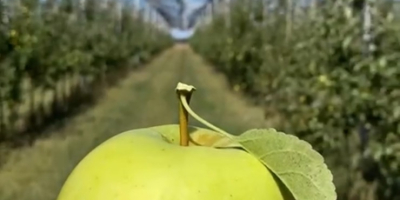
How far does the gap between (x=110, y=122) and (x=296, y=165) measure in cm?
883

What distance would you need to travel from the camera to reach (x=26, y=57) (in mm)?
6691

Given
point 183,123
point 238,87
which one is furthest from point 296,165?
point 238,87

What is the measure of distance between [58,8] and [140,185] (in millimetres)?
9215

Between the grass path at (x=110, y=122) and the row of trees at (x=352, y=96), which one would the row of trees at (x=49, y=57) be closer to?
the grass path at (x=110, y=122)

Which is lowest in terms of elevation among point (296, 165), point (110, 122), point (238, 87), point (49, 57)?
point (238, 87)

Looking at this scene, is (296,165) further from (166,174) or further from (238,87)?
(238,87)

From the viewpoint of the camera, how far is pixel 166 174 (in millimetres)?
593

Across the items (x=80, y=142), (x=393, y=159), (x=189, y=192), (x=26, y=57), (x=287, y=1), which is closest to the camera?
(x=189, y=192)

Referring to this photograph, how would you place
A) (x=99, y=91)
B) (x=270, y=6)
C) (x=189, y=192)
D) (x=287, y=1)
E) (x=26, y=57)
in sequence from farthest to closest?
(x=99, y=91) < (x=270, y=6) < (x=287, y=1) < (x=26, y=57) < (x=189, y=192)

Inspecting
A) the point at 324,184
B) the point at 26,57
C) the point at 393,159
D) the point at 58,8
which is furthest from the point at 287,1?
the point at 324,184

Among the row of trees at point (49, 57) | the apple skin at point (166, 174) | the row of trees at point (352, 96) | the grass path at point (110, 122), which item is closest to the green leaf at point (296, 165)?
the apple skin at point (166, 174)

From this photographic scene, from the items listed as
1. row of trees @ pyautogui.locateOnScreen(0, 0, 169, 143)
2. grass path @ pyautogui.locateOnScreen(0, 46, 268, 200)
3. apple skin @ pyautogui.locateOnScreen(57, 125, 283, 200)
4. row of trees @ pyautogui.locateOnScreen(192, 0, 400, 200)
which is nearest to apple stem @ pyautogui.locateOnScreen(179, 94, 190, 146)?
apple skin @ pyautogui.locateOnScreen(57, 125, 283, 200)

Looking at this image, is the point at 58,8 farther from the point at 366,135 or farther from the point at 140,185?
the point at 140,185

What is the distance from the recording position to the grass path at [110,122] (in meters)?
5.79
